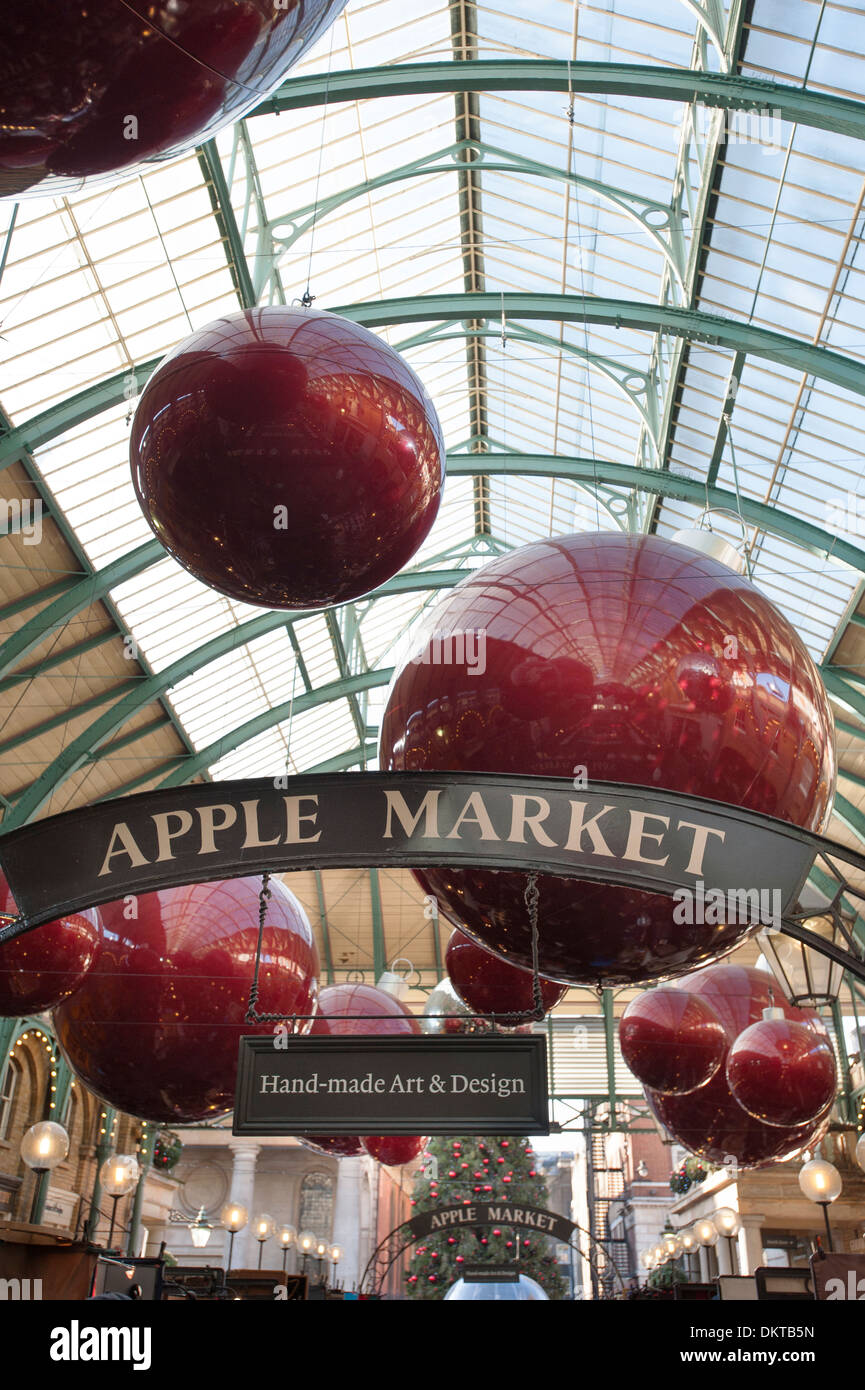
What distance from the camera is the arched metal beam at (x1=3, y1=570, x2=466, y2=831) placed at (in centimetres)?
1650

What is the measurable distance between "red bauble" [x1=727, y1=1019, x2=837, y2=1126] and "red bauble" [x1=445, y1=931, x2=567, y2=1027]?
1.50 meters

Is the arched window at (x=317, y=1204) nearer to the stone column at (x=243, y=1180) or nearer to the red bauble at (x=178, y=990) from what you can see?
the stone column at (x=243, y=1180)

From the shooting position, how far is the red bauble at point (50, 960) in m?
4.42

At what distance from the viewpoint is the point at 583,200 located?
12680 mm

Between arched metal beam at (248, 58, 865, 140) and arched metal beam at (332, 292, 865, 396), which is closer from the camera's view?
arched metal beam at (248, 58, 865, 140)

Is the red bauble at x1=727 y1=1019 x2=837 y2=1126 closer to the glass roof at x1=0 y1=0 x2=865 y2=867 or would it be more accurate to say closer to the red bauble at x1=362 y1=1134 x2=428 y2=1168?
the red bauble at x1=362 y1=1134 x2=428 y2=1168

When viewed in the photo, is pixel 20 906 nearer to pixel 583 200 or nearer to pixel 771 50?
pixel 771 50

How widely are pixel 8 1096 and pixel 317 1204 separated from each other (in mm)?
16627

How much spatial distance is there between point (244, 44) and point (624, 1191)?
45.9m

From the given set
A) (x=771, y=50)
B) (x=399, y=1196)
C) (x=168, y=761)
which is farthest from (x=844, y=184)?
(x=399, y=1196)
